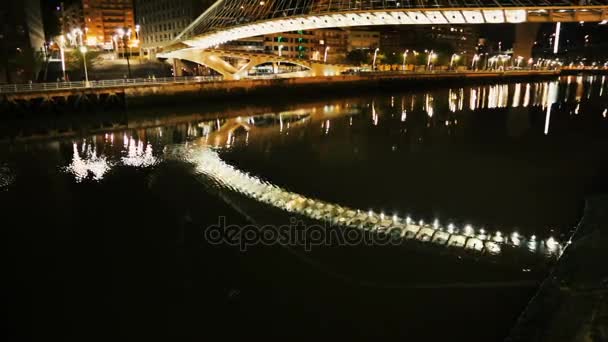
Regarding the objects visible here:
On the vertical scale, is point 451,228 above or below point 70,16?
below

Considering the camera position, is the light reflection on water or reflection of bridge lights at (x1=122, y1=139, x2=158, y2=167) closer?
reflection of bridge lights at (x1=122, y1=139, x2=158, y2=167)

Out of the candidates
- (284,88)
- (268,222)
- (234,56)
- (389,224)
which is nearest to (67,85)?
(284,88)

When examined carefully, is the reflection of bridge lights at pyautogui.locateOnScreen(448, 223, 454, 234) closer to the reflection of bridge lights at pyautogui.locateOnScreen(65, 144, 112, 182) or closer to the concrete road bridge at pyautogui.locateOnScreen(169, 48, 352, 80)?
the reflection of bridge lights at pyautogui.locateOnScreen(65, 144, 112, 182)

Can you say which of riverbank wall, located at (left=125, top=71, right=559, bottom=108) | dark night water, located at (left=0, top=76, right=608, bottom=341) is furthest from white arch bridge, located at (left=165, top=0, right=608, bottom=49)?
dark night water, located at (left=0, top=76, right=608, bottom=341)

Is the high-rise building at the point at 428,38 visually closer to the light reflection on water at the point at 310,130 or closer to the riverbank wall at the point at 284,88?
the riverbank wall at the point at 284,88

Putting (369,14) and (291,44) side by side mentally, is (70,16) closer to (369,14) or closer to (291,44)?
(291,44)

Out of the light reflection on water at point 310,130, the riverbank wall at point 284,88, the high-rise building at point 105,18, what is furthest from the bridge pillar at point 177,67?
the high-rise building at point 105,18

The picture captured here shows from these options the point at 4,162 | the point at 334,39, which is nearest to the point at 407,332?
the point at 4,162
